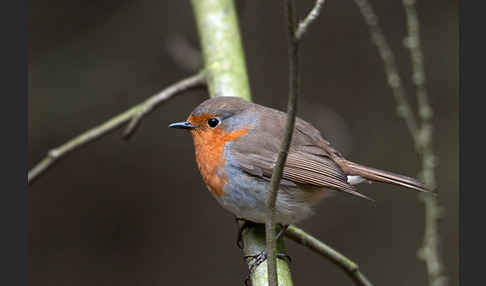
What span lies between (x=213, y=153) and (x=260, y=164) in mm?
261

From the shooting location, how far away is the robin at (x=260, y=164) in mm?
2871

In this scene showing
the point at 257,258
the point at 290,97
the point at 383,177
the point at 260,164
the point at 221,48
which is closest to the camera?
the point at 290,97

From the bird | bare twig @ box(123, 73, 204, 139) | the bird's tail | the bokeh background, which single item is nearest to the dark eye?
the bird

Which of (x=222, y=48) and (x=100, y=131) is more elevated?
(x=222, y=48)

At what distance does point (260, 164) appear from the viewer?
9.59 ft

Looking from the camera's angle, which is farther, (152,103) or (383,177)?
(152,103)

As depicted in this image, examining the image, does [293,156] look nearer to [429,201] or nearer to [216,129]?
[216,129]

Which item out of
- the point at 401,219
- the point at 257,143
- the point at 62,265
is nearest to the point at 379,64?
the point at 401,219

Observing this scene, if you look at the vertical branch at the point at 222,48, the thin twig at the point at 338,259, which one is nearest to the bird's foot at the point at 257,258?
the thin twig at the point at 338,259

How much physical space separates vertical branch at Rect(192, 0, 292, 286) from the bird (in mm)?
231

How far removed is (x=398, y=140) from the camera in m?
5.21

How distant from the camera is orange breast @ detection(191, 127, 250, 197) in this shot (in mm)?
2957

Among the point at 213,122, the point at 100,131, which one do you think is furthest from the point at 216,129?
the point at 100,131

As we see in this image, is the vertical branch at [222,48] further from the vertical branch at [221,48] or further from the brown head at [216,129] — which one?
the brown head at [216,129]
